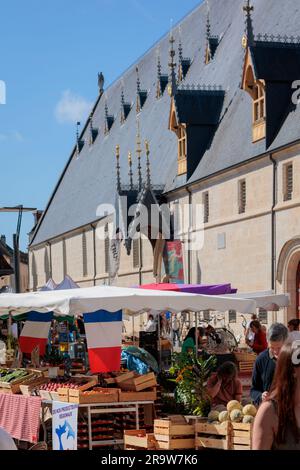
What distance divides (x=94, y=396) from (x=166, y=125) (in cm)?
3424

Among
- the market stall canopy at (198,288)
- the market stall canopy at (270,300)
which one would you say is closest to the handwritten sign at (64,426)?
the market stall canopy at (270,300)

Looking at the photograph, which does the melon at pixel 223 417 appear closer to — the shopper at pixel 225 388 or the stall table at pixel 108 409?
the shopper at pixel 225 388

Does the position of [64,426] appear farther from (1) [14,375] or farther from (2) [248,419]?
(1) [14,375]

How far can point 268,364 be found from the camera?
9.12m

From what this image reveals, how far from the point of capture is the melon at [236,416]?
9.98 metres

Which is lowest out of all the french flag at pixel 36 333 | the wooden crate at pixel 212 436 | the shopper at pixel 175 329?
the shopper at pixel 175 329

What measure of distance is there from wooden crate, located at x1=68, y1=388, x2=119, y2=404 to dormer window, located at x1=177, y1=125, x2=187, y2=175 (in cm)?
2586

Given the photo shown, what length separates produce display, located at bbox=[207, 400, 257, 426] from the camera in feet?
32.6

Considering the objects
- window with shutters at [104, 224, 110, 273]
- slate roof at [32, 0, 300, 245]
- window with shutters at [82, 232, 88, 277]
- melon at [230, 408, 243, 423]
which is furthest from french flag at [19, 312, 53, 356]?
window with shutters at [82, 232, 88, 277]

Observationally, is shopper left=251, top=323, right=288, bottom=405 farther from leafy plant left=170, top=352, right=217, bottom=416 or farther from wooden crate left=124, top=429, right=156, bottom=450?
leafy plant left=170, top=352, right=217, bottom=416

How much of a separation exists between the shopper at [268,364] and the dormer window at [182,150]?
28673 millimetres

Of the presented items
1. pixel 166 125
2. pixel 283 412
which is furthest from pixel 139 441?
pixel 166 125

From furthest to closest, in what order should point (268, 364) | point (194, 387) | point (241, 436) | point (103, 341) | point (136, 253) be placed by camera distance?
point (136, 253)
point (103, 341)
point (194, 387)
point (241, 436)
point (268, 364)
